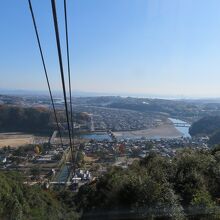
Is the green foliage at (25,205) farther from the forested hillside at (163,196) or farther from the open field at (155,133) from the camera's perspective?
the open field at (155,133)

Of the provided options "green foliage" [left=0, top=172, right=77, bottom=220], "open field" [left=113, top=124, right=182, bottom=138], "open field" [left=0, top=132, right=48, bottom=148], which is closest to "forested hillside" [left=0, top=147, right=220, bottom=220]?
"green foliage" [left=0, top=172, right=77, bottom=220]

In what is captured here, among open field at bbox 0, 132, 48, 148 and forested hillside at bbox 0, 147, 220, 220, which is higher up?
forested hillside at bbox 0, 147, 220, 220

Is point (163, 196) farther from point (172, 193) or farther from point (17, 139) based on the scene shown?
point (17, 139)

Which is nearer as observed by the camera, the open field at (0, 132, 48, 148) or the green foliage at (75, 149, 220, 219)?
the green foliage at (75, 149, 220, 219)

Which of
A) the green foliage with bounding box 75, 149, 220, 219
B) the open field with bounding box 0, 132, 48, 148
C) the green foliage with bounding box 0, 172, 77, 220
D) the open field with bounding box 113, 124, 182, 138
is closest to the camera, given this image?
the green foliage with bounding box 75, 149, 220, 219

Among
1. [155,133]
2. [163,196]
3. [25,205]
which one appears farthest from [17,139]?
[163,196]

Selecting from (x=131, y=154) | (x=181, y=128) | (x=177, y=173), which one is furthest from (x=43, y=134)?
(x=177, y=173)

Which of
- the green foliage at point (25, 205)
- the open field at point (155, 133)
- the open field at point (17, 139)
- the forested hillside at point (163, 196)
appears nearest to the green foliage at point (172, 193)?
the forested hillside at point (163, 196)

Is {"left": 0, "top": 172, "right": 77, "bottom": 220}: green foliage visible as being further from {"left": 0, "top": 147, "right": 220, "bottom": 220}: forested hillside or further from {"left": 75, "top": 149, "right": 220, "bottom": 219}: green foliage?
{"left": 75, "top": 149, "right": 220, "bottom": 219}: green foliage
